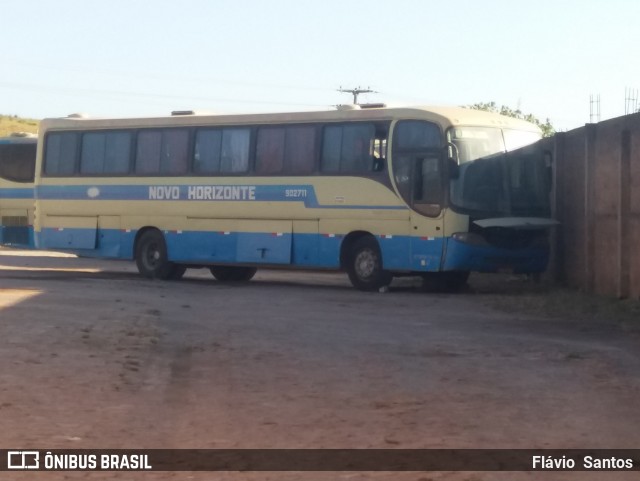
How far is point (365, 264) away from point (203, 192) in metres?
4.26

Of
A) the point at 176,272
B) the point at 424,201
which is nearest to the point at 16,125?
the point at 176,272

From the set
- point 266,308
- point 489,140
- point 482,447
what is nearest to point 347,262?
point 489,140

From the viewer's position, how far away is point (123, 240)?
88.3 feet

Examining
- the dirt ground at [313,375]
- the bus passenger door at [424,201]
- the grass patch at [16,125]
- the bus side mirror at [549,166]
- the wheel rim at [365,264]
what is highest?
the grass patch at [16,125]

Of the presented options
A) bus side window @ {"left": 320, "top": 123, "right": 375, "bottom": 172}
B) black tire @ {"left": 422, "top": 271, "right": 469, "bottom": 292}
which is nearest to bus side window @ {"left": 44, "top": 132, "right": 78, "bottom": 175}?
bus side window @ {"left": 320, "top": 123, "right": 375, "bottom": 172}

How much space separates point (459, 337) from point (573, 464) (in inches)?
277

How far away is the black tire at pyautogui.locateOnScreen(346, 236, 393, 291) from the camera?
23031 mm

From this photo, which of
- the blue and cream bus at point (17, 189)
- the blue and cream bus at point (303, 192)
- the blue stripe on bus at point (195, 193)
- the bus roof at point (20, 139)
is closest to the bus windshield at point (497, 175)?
the blue and cream bus at point (303, 192)

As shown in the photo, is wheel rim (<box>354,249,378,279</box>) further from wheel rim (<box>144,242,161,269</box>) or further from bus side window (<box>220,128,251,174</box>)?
wheel rim (<box>144,242,161,269</box>)

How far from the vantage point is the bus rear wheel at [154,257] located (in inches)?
1040

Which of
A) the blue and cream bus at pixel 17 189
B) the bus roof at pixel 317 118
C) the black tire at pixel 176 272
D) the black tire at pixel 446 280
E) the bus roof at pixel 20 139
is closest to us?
the bus roof at pixel 317 118

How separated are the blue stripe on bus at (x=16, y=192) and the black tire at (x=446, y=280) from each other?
11445 millimetres

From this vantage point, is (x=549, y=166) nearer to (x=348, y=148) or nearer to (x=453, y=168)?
(x=453, y=168)

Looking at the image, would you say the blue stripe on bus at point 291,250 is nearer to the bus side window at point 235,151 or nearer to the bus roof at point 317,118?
the bus side window at point 235,151
